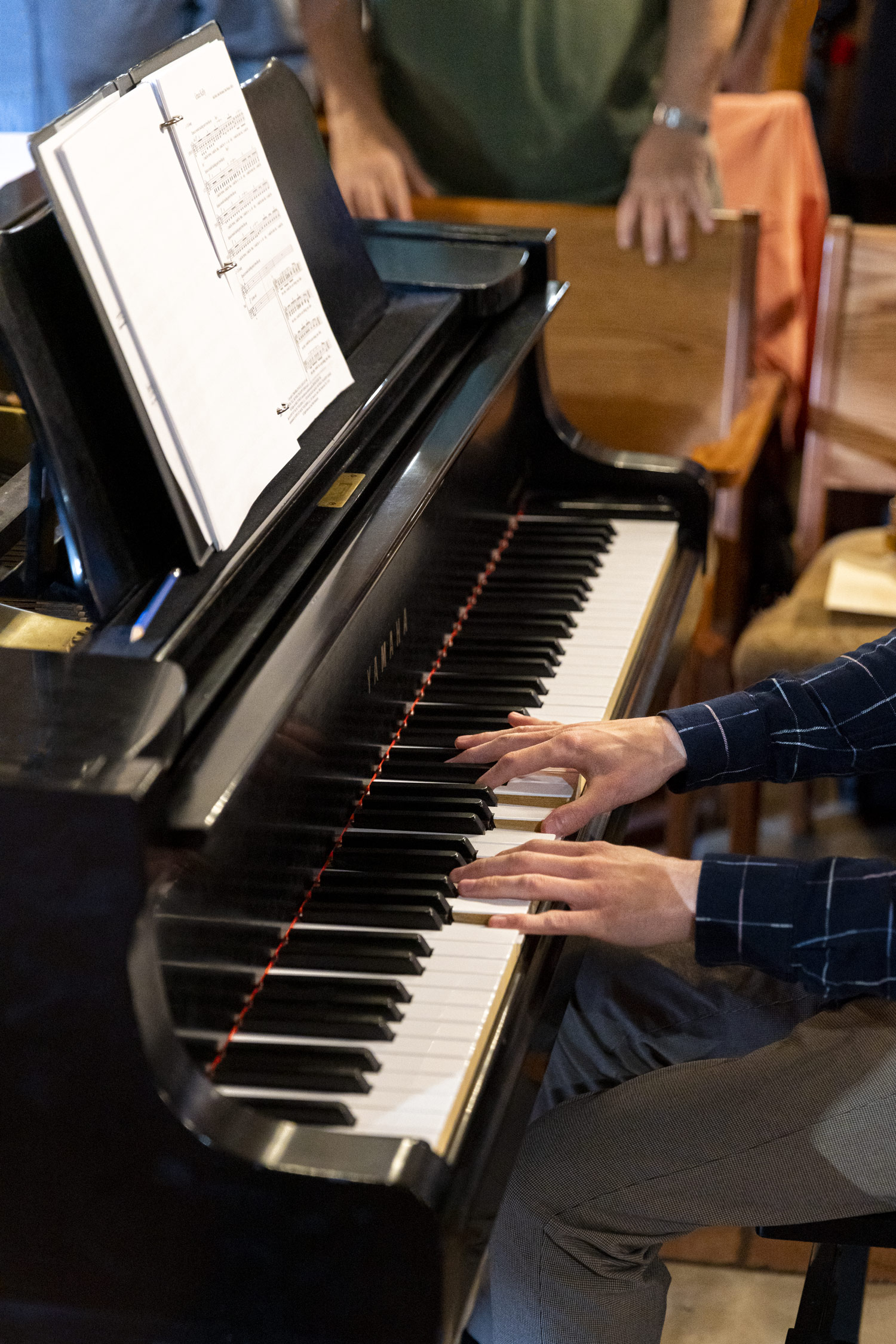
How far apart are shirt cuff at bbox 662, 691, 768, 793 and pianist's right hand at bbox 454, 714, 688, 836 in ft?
0.04

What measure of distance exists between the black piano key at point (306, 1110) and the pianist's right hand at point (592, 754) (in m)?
0.43

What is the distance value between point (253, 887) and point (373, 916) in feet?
0.41

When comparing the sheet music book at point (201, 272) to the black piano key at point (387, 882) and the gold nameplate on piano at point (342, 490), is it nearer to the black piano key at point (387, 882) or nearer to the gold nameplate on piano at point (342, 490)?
the gold nameplate on piano at point (342, 490)

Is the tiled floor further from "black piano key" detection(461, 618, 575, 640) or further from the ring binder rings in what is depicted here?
the ring binder rings

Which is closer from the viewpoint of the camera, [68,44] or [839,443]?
[68,44]

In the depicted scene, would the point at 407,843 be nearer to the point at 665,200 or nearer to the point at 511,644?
the point at 511,644

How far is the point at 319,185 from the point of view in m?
1.66

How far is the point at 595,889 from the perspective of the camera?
1.23 meters

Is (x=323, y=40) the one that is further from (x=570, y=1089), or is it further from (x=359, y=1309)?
(x=359, y=1309)

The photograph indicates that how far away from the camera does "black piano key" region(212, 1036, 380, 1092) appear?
1.06 meters

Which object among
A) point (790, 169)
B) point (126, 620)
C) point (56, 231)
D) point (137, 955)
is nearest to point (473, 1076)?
point (137, 955)

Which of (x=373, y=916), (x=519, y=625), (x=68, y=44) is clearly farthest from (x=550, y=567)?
(x=68, y=44)

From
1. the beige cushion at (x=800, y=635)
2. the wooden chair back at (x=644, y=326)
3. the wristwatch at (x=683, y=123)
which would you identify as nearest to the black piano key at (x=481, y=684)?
the beige cushion at (x=800, y=635)

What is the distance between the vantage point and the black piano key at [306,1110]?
1.03 metres
